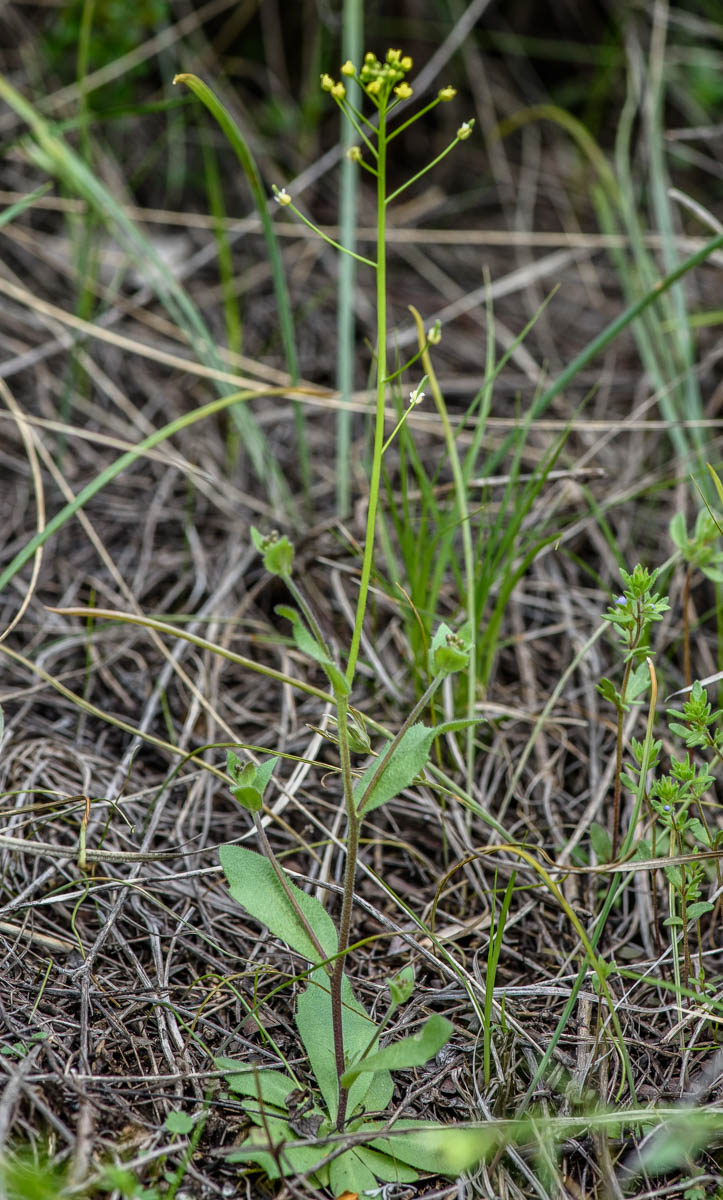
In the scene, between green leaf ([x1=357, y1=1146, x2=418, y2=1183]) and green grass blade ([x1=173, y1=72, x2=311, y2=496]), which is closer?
green leaf ([x1=357, y1=1146, x2=418, y2=1183])

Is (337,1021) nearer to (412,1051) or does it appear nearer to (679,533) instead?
(412,1051)

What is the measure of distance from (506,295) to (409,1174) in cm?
226

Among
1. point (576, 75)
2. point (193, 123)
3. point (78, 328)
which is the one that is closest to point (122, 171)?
point (193, 123)

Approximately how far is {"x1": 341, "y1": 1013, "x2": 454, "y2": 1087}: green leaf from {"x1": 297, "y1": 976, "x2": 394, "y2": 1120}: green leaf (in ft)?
0.34

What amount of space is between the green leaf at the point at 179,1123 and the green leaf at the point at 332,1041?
16 centimetres

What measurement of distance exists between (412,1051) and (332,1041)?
0.58 feet

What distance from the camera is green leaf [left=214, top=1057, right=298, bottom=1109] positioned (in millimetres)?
1170

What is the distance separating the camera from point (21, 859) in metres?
1.45

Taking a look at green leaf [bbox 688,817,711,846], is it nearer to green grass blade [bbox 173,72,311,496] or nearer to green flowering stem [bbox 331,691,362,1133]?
green flowering stem [bbox 331,691,362,1133]

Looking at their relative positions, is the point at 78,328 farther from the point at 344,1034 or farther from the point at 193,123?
the point at 344,1034

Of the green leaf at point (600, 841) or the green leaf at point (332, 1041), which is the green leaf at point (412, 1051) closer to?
the green leaf at point (332, 1041)

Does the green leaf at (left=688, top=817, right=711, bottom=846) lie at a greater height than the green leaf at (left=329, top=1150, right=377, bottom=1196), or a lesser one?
greater

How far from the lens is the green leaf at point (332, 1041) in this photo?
1200mm

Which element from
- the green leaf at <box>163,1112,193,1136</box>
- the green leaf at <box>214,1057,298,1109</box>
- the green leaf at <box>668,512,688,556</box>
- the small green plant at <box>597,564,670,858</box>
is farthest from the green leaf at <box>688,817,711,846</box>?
the green leaf at <box>163,1112,193,1136</box>
